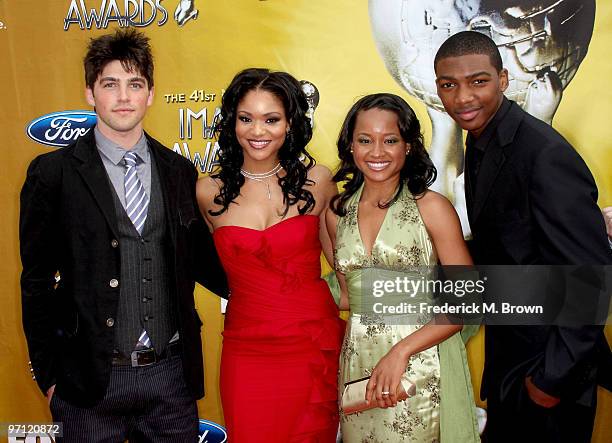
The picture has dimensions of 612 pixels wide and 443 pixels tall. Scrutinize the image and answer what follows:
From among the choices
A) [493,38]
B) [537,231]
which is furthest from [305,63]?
[537,231]

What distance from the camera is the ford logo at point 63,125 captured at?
10.4 ft

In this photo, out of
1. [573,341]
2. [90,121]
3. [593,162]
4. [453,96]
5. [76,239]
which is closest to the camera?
[573,341]

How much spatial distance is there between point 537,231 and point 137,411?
59.2 inches

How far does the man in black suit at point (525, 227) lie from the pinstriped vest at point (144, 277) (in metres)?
1.11

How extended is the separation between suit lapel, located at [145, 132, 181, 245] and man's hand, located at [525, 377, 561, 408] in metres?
1.29

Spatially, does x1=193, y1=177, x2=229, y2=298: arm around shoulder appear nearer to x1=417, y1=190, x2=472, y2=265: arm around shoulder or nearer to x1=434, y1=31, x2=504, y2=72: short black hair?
x1=417, y1=190, x2=472, y2=265: arm around shoulder

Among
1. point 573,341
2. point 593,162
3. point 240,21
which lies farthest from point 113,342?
point 593,162

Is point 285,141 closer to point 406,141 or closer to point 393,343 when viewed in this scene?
point 406,141

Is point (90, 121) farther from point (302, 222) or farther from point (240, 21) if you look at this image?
point (302, 222)

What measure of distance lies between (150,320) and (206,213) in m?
0.56

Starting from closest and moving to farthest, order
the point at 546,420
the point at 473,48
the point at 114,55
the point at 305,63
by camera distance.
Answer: the point at 546,420 < the point at 114,55 < the point at 473,48 < the point at 305,63

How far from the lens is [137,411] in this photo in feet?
7.17

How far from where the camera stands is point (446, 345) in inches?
86.1

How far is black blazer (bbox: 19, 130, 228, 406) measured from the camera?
205 cm
